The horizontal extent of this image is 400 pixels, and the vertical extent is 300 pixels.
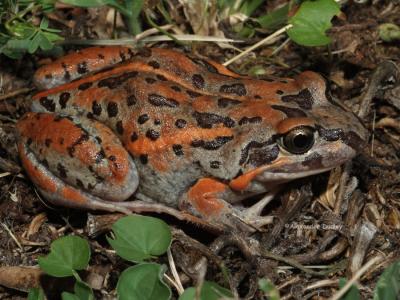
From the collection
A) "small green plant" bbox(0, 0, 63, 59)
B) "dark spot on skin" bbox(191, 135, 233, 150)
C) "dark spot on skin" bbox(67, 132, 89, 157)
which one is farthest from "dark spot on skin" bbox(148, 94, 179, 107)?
"small green plant" bbox(0, 0, 63, 59)

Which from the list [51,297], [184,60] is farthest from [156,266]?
[184,60]

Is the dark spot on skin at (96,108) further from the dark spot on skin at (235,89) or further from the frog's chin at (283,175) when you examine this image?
the frog's chin at (283,175)

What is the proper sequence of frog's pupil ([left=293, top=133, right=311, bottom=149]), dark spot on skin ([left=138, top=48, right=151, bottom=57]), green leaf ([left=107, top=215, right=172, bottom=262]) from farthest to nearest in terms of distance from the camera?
dark spot on skin ([left=138, top=48, right=151, bottom=57]), frog's pupil ([left=293, top=133, right=311, bottom=149]), green leaf ([left=107, top=215, right=172, bottom=262])

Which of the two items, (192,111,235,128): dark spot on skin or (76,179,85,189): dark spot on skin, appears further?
(76,179,85,189): dark spot on skin

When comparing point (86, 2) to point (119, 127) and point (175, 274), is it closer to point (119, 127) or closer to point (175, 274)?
point (119, 127)

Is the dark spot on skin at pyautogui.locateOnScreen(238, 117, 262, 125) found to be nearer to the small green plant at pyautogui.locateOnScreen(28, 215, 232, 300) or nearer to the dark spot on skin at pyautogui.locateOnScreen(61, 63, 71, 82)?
the small green plant at pyautogui.locateOnScreen(28, 215, 232, 300)

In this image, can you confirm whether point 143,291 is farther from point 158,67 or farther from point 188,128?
point 158,67

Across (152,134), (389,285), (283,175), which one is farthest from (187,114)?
(389,285)
